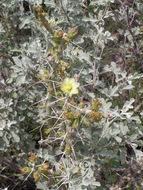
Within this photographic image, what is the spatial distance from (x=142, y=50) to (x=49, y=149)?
1.19 metres

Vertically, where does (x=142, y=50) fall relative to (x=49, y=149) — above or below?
above

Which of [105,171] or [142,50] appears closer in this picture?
[105,171]

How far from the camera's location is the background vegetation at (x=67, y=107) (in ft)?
6.36

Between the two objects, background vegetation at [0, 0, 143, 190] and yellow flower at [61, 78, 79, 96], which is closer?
yellow flower at [61, 78, 79, 96]

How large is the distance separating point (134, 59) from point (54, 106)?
1.13 metres

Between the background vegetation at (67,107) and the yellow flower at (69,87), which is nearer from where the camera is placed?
the yellow flower at (69,87)

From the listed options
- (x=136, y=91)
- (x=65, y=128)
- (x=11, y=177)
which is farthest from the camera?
(x=136, y=91)

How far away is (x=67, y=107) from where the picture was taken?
72.6 inches

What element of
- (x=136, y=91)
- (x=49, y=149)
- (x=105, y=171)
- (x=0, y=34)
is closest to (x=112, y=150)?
(x=105, y=171)

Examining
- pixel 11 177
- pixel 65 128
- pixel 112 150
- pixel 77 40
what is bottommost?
pixel 11 177

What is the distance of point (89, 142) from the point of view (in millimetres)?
2211

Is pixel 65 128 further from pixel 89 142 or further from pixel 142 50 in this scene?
pixel 142 50

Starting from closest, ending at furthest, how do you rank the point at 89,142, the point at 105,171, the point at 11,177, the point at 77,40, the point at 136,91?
1. the point at 89,142
2. the point at 105,171
3. the point at 77,40
4. the point at 11,177
5. the point at 136,91

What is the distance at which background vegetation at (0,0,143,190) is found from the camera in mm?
1939
